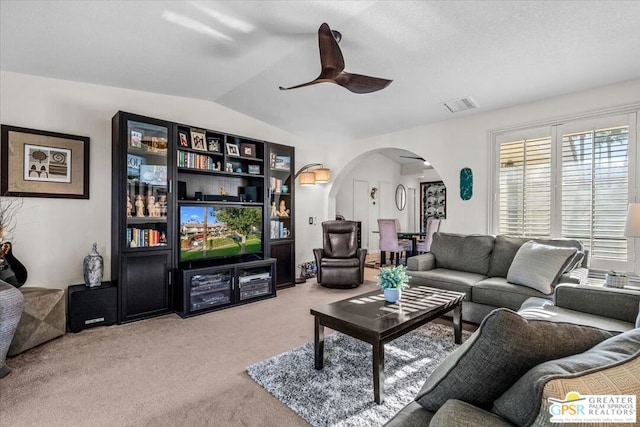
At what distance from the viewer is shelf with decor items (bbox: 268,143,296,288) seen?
486 centimetres

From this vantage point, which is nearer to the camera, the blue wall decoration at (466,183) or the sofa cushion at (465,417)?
the sofa cushion at (465,417)

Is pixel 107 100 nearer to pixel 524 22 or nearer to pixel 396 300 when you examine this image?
pixel 396 300

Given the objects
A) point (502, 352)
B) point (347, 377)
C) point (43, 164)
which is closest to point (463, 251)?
point (347, 377)

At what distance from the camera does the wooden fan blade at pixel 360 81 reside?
8.52ft

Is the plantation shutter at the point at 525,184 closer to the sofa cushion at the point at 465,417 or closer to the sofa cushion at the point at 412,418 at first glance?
the sofa cushion at the point at 412,418

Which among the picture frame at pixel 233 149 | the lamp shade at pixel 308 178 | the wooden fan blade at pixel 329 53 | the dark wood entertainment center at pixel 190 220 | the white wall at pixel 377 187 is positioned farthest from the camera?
the white wall at pixel 377 187

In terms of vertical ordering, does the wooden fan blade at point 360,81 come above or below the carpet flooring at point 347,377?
above

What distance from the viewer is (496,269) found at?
3.52m

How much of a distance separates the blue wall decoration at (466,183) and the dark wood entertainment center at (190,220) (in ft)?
8.93

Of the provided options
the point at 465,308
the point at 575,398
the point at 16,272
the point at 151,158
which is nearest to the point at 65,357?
the point at 16,272

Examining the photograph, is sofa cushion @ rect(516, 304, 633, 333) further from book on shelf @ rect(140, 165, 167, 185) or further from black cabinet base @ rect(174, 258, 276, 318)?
book on shelf @ rect(140, 165, 167, 185)

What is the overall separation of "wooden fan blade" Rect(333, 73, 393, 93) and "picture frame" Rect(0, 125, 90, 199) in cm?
294

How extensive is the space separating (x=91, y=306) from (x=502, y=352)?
3.69m

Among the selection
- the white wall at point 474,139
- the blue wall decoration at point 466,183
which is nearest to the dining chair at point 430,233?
the white wall at point 474,139
